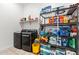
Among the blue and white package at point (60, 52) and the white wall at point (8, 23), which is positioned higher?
the white wall at point (8, 23)

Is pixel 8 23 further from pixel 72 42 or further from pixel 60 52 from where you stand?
pixel 72 42

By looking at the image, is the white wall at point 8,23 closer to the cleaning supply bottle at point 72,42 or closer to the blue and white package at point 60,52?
the blue and white package at point 60,52

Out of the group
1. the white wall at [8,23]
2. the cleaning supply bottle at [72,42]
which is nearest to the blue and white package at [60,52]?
the cleaning supply bottle at [72,42]

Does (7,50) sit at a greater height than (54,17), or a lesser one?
lesser

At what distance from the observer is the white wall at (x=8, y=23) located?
1746 mm

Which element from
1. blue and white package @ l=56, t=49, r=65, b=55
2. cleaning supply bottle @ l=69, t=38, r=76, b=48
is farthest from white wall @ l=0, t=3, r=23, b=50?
cleaning supply bottle @ l=69, t=38, r=76, b=48

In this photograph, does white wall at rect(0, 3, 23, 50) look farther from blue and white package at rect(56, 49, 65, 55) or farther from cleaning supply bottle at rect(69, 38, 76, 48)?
cleaning supply bottle at rect(69, 38, 76, 48)

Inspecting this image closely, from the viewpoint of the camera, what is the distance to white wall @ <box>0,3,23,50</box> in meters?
1.75

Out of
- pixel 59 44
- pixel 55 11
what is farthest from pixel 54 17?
pixel 59 44

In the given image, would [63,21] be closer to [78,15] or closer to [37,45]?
[78,15]

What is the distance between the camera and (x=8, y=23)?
1.86 meters

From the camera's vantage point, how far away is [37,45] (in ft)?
8.71

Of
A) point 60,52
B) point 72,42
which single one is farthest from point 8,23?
point 72,42
